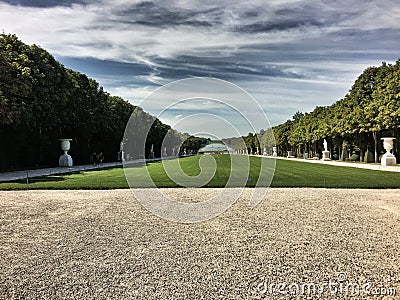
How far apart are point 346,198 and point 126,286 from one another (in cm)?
1031

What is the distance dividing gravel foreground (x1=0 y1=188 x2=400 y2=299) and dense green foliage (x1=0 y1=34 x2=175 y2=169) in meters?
17.1

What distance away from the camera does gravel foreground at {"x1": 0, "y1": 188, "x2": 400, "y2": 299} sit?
5359mm

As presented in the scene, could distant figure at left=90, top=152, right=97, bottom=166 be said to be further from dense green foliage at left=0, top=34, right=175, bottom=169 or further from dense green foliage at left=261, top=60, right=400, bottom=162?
dense green foliage at left=261, top=60, right=400, bottom=162

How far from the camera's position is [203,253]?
705cm

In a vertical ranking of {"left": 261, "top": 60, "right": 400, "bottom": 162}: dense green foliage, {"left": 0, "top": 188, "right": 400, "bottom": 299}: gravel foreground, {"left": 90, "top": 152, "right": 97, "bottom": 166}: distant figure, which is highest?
{"left": 261, "top": 60, "right": 400, "bottom": 162}: dense green foliage

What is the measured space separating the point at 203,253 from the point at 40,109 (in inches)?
1038

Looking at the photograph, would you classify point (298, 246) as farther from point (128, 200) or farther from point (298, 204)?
point (128, 200)

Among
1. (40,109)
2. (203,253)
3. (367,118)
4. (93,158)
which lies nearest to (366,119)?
(367,118)

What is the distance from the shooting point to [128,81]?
890 inches

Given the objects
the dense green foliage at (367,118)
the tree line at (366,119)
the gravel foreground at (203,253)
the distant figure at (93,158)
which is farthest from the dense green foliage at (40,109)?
the dense green foliage at (367,118)

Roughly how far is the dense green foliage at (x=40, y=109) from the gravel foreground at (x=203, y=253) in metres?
17.1

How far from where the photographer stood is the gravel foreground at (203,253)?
536 centimetres

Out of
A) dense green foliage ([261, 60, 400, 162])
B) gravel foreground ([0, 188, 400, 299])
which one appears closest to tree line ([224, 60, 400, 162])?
dense green foliage ([261, 60, 400, 162])

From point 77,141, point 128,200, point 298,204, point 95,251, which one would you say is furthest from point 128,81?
point 77,141
